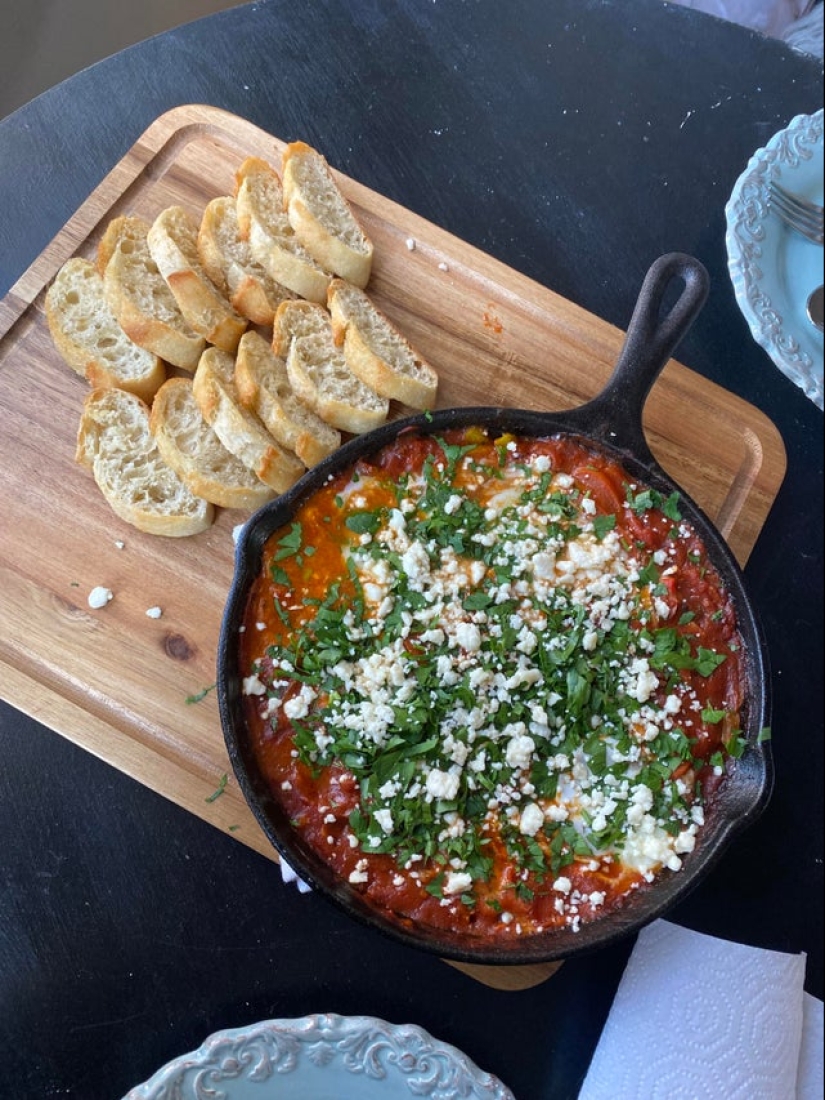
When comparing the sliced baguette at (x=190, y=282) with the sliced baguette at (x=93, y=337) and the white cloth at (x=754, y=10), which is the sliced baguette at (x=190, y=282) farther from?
the white cloth at (x=754, y=10)

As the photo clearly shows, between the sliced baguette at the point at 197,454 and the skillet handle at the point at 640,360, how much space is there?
0.89 m

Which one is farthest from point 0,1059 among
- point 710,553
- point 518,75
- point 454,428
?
point 518,75

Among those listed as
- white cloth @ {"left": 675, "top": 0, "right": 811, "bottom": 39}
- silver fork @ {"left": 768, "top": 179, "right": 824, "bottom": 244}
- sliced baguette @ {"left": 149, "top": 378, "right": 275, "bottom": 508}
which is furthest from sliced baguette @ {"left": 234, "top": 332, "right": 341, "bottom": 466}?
white cloth @ {"left": 675, "top": 0, "right": 811, "bottom": 39}

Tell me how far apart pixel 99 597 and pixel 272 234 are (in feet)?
3.58

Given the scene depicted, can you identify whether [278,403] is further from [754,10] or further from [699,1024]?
[754,10]

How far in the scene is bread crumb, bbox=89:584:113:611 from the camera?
2.58m

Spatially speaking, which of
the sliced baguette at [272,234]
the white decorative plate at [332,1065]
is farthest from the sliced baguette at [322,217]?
the white decorative plate at [332,1065]

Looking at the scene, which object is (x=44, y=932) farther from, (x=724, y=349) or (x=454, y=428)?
(x=724, y=349)

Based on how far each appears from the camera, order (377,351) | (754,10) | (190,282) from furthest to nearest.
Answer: (754,10)
(377,351)
(190,282)

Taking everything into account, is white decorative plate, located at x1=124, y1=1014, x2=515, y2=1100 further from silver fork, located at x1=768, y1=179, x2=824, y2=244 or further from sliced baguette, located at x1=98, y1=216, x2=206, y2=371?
silver fork, located at x1=768, y1=179, x2=824, y2=244

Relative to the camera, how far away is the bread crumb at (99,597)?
2.58 metres

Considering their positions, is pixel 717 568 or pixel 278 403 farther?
pixel 278 403

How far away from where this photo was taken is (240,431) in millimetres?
2525

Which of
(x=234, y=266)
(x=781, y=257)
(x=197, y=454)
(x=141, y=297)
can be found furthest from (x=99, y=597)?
(x=781, y=257)
